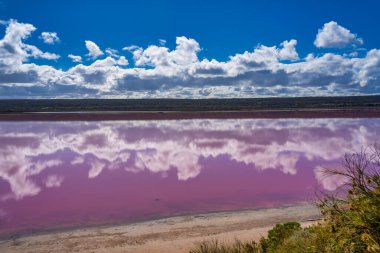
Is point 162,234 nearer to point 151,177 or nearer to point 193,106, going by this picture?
point 151,177

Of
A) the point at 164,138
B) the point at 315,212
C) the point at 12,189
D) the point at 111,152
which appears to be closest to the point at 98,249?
the point at 315,212

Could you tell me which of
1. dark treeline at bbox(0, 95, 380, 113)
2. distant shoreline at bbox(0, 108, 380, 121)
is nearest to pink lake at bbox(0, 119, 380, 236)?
distant shoreline at bbox(0, 108, 380, 121)

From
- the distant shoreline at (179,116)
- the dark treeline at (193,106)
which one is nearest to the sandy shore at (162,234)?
the distant shoreline at (179,116)

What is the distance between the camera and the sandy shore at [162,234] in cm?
821

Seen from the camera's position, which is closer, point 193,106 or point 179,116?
point 179,116

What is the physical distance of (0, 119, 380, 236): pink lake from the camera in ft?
35.6

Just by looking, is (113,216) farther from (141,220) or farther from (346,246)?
(346,246)

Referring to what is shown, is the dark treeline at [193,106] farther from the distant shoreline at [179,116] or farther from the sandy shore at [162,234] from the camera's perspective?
the sandy shore at [162,234]

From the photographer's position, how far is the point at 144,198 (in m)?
12.0

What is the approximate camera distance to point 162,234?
8836 mm

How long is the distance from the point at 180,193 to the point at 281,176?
443 centimetres

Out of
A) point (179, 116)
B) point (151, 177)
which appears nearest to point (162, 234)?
point (151, 177)

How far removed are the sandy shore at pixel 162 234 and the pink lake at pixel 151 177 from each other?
0.72 m

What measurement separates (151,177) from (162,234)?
6133 mm
